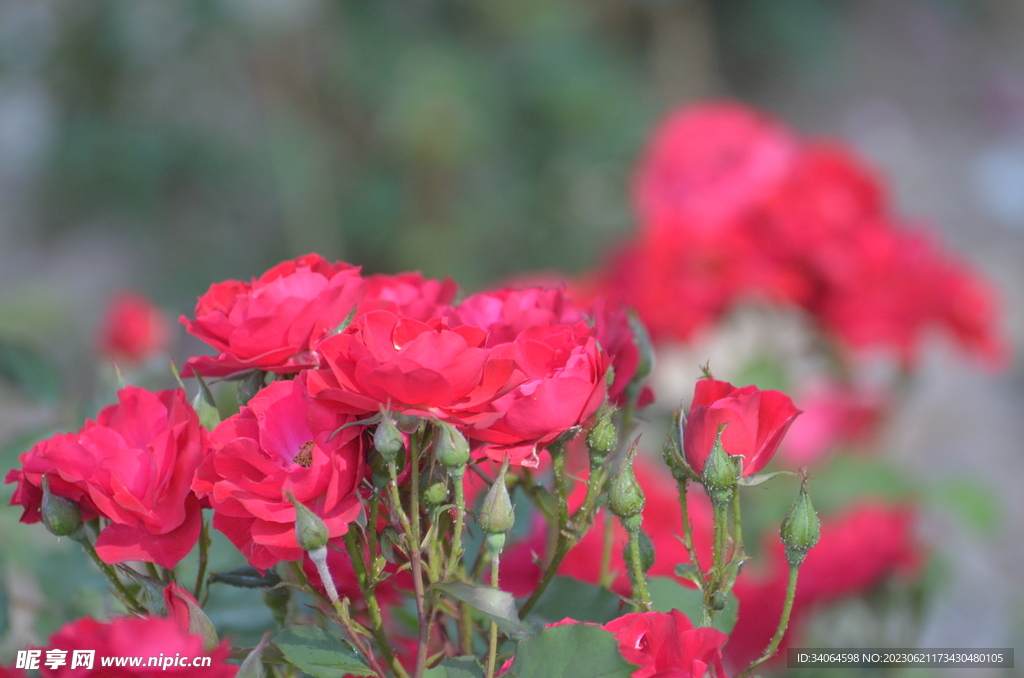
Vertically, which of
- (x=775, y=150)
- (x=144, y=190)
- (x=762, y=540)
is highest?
(x=144, y=190)

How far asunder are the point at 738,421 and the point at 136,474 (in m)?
0.22

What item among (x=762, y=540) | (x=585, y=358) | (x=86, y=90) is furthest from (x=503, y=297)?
(x=86, y=90)

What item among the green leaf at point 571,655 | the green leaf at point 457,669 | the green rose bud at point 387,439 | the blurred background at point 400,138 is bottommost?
the green leaf at point 457,669

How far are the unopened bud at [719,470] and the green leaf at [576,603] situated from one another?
2.9 inches

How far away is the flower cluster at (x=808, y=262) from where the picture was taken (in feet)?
2.96

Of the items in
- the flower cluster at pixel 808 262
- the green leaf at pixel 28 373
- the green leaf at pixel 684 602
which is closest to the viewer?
the green leaf at pixel 684 602

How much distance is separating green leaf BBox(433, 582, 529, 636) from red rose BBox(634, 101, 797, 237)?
710 mm

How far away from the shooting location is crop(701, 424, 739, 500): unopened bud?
326mm

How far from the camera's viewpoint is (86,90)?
8.86 ft

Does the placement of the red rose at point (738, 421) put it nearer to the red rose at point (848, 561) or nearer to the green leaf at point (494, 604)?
the green leaf at point (494, 604)

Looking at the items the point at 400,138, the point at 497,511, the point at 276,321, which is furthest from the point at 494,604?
the point at 400,138

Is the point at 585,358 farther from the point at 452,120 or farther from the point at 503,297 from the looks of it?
the point at 452,120

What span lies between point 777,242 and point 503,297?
592 millimetres

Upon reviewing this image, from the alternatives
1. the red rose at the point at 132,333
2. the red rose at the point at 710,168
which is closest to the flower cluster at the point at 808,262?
the red rose at the point at 710,168
